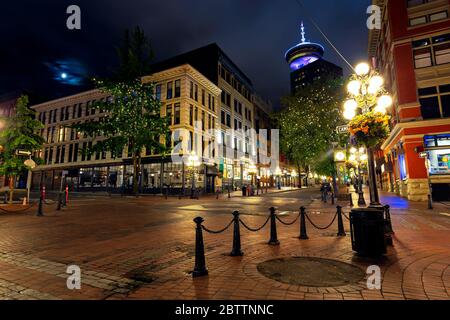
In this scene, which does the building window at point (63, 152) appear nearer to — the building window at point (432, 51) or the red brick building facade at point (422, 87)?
the red brick building facade at point (422, 87)

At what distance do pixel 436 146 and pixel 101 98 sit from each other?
39.8 m

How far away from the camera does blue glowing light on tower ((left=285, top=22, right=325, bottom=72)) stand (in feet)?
480

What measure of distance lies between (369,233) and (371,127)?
12.2 feet

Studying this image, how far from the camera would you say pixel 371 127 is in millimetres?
7430

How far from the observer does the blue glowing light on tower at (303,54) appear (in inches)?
5760

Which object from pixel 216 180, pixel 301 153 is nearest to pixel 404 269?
pixel 301 153

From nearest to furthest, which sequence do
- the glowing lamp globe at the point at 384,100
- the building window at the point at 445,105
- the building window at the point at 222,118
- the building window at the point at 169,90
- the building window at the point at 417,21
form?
the glowing lamp globe at the point at 384,100 < the building window at the point at 445,105 < the building window at the point at 417,21 < the building window at the point at 169,90 < the building window at the point at 222,118

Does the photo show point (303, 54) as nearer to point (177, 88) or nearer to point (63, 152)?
point (177, 88)

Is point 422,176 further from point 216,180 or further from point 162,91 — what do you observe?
point 162,91

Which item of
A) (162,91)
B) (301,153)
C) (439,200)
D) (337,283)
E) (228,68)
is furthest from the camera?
(228,68)

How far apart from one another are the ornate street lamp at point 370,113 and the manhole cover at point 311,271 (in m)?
2.97

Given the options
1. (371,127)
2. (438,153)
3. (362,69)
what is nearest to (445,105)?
(438,153)

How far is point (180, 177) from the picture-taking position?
98.7ft

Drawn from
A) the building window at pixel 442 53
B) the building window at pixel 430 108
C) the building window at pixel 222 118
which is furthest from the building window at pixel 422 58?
the building window at pixel 222 118
